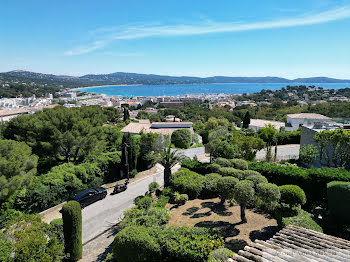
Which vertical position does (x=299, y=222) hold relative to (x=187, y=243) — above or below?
above

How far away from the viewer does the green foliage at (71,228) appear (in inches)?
432

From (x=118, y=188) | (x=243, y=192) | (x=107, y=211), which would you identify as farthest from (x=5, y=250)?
(x=118, y=188)

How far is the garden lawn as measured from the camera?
34.6 ft

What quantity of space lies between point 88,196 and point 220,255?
1311 cm

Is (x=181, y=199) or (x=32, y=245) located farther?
(x=181, y=199)

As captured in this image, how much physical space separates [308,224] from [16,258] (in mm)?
11084

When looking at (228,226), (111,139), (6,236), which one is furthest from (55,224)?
(111,139)

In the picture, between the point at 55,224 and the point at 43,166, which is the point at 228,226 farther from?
the point at 43,166

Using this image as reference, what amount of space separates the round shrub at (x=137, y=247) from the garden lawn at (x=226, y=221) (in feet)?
10.3

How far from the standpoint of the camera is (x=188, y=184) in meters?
16.0

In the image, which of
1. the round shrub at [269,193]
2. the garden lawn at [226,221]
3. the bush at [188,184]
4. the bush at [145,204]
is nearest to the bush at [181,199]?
the garden lawn at [226,221]

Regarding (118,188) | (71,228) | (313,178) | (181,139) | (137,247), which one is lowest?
(118,188)

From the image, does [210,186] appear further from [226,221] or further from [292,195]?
[292,195]

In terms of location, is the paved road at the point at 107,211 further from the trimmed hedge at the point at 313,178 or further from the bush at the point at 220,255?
the trimmed hedge at the point at 313,178
